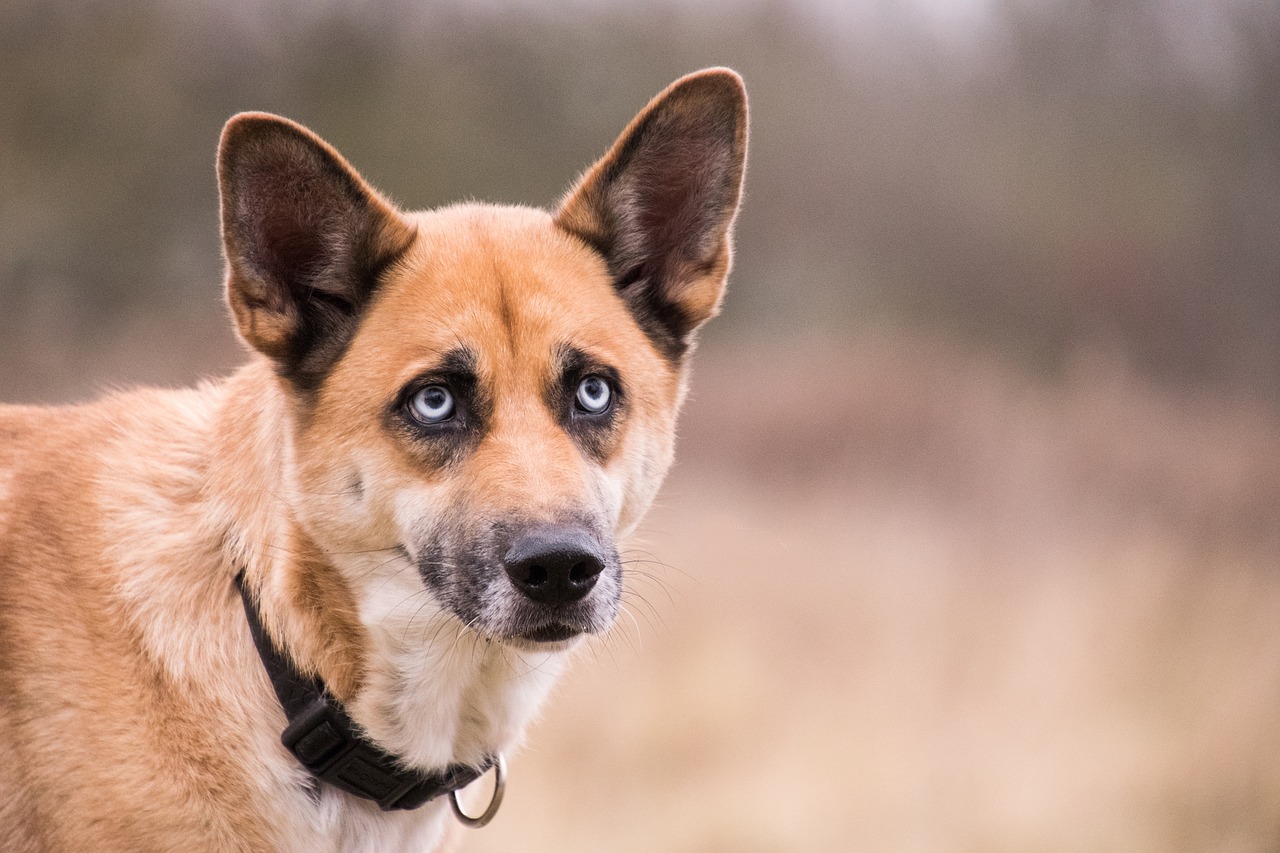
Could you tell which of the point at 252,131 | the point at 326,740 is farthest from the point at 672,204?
the point at 326,740

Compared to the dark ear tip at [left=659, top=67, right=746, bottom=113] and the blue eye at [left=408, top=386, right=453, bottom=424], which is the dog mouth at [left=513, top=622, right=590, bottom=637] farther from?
the dark ear tip at [left=659, top=67, right=746, bottom=113]

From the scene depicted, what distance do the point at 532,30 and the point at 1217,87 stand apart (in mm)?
4445

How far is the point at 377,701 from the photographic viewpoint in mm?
2402

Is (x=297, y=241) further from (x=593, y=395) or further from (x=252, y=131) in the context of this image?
(x=593, y=395)

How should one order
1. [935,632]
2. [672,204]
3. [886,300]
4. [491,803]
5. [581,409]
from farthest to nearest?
[886,300] → [935,632] → [672,204] → [491,803] → [581,409]

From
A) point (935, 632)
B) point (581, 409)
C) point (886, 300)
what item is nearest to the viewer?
point (581, 409)

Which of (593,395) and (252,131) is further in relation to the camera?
(593,395)

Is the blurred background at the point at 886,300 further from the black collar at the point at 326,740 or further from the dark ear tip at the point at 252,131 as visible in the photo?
the dark ear tip at the point at 252,131

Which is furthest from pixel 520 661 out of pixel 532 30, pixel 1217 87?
pixel 1217 87

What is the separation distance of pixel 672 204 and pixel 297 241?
96 centimetres

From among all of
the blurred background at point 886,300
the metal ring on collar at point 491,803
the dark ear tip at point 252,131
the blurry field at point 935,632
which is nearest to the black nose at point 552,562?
the metal ring on collar at point 491,803

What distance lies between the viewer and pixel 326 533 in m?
2.40

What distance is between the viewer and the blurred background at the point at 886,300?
20.0 ft

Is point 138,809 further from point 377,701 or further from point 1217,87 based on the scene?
point 1217,87
